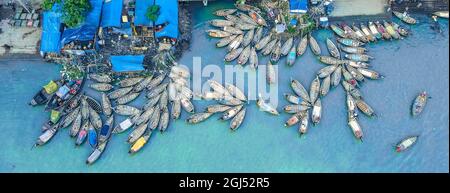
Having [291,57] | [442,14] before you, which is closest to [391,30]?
[442,14]

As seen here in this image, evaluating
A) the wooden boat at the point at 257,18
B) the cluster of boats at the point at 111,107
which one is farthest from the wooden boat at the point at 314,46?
the cluster of boats at the point at 111,107

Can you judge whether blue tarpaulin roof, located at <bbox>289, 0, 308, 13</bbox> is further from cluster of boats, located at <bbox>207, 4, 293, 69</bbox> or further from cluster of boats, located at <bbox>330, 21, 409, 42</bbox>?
cluster of boats, located at <bbox>330, 21, 409, 42</bbox>

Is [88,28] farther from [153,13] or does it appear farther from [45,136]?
[45,136]

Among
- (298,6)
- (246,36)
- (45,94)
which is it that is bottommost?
(45,94)

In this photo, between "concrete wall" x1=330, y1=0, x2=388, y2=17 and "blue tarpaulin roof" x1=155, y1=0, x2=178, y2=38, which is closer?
"blue tarpaulin roof" x1=155, y1=0, x2=178, y2=38

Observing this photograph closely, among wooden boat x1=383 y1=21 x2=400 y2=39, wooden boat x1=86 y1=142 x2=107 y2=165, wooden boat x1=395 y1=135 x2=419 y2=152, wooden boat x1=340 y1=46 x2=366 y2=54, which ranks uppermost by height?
wooden boat x1=383 y1=21 x2=400 y2=39

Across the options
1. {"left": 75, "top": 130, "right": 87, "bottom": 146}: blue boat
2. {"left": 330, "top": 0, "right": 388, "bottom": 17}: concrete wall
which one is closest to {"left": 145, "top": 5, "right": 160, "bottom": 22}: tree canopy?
{"left": 75, "top": 130, "right": 87, "bottom": 146}: blue boat

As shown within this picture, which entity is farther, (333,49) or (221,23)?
(221,23)
